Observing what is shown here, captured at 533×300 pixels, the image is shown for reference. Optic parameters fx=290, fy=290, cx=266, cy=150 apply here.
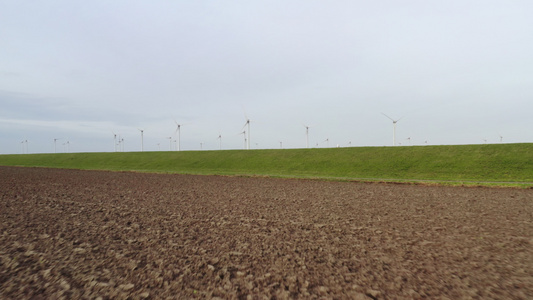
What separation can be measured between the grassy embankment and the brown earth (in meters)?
22.4

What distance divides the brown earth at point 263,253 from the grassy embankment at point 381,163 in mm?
22354

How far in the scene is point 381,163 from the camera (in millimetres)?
46781

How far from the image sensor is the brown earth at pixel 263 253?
226 inches

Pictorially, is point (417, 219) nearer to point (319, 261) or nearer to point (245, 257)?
point (319, 261)

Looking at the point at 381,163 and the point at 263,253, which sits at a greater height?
the point at 381,163

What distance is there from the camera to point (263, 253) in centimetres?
784

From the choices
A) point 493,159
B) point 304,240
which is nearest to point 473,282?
point 304,240

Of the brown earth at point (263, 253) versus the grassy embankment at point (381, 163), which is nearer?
the brown earth at point (263, 253)

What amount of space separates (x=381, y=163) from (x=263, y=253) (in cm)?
4319

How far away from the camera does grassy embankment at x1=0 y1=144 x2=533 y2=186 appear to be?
117ft

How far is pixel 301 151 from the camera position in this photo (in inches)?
2509

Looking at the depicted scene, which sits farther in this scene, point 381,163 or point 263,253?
point 381,163

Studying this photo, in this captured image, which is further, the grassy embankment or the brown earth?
the grassy embankment

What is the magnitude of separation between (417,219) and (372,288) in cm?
779
